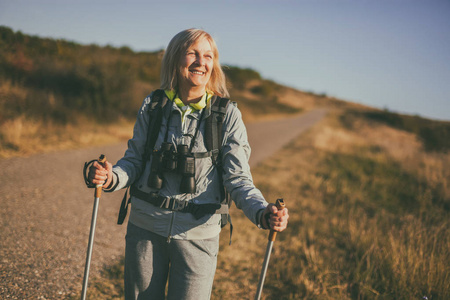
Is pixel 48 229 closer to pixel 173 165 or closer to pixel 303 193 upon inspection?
pixel 173 165

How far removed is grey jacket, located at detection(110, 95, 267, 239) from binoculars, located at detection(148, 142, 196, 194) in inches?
2.2

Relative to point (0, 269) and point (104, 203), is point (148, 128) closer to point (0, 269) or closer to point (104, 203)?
point (0, 269)

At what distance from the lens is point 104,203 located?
14.5ft

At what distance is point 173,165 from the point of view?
61.7 inches

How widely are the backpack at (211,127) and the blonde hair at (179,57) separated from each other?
4.4 inches

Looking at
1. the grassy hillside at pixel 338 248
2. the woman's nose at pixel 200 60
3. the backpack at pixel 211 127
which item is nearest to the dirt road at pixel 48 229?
the grassy hillside at pixel 338 248

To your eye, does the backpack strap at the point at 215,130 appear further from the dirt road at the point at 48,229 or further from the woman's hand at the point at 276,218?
the dirt road at the point at 48,229

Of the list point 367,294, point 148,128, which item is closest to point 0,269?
point 148,128

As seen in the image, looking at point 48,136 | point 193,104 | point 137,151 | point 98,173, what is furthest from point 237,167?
point 48,136

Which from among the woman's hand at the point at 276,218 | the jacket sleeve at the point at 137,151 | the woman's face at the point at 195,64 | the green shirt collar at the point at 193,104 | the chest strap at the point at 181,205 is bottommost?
the chest strap at the point at 181,205

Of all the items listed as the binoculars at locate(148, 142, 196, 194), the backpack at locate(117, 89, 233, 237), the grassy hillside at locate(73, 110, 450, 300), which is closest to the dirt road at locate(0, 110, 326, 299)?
the grassy hillside at locate(73, 110, 450, 300)

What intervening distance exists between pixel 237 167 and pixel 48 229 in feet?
9.56

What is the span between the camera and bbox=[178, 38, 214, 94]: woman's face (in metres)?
1.67

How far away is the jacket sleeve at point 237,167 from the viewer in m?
1.49
